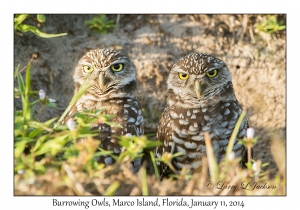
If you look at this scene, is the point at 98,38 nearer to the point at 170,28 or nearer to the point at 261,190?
the point at 170,28

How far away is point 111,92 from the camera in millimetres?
4586

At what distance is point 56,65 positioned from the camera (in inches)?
237

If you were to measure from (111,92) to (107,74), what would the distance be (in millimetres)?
166

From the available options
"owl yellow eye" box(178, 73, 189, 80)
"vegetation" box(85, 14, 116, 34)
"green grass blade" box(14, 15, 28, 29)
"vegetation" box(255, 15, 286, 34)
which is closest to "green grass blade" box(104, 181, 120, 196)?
"owl yellow eye" box(178, 73, 189, 80)

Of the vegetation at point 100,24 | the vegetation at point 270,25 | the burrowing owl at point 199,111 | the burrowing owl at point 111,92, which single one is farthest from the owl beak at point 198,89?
the vegetation at point 270,25

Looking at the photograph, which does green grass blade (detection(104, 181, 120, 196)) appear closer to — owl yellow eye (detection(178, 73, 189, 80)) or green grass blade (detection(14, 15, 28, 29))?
owl yellow eye (detection(178, 73, 189, 80))

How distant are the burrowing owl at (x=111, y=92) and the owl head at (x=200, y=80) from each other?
391 millimetres

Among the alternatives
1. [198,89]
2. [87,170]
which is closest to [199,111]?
[198,89]

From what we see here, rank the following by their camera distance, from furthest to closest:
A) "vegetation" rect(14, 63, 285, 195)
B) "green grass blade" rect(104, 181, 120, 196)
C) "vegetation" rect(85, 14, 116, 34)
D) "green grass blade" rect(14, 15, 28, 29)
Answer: "vegetation" rect(85, 14, 116, 34), "green grass blade" rect(14, 15, 28, 29), "vegetation" rect(14, 63, 285, 195), "green grass blade" rect(104, 181, 120, 196)

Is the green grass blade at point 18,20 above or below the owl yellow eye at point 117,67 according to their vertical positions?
above

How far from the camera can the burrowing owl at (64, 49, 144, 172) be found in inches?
176

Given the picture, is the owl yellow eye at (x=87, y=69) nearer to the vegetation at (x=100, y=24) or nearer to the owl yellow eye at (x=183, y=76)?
the owl yellow eye at (x=183, y=76)

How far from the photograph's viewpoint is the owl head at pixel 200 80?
436cm

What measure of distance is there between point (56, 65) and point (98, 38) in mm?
594
